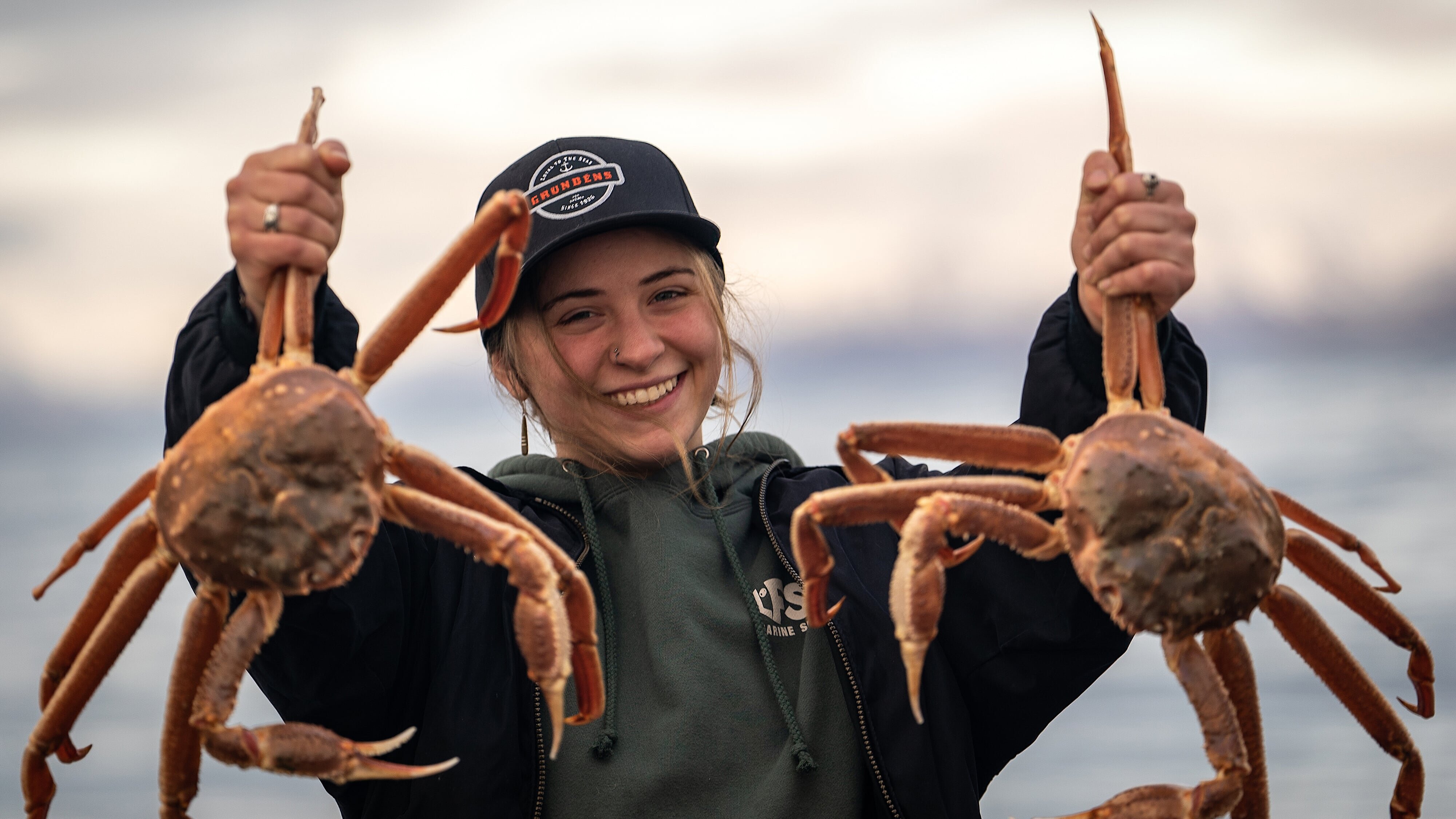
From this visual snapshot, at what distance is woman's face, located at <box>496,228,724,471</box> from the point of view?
343 centimetres

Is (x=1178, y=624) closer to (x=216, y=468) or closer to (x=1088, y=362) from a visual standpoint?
(x=1088, y=362)

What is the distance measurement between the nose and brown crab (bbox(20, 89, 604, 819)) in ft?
3.13

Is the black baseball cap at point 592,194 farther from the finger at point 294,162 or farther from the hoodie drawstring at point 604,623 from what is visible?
the finger at point 294,162

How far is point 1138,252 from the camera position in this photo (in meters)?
2.43

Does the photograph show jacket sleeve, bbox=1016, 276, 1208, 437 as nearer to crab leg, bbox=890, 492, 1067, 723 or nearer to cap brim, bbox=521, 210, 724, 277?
crab leg, bbox=890, 492, 1067, 723

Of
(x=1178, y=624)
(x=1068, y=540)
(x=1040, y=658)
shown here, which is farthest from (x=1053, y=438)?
(x=1040, y=658)

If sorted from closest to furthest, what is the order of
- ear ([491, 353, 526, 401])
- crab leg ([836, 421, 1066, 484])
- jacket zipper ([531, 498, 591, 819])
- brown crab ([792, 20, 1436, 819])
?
brown crab ([792, 20, 1436, 819]), crab leg ([836, 421, 1066, 484]), jacket zipper ([531, 498, 591, 819]), ear ([491, 353, 526, 401])

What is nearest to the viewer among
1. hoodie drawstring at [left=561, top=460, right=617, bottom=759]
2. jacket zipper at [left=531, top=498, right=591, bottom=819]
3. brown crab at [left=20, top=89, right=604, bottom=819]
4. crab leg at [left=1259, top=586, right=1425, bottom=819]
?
brown crab at [left=20, top=89, right=604, bottom=819]

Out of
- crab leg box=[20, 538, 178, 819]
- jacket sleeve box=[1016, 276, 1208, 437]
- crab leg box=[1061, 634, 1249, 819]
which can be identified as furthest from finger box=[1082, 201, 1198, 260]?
crab leg box=[20, 538, 178, 819]

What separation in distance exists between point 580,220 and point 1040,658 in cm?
179

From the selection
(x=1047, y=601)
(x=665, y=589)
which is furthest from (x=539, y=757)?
(x=1047, y=601)

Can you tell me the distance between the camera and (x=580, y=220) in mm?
3354

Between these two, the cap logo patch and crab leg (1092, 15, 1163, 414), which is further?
the cap logo patch

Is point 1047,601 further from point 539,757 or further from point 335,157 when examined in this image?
point 335,157
